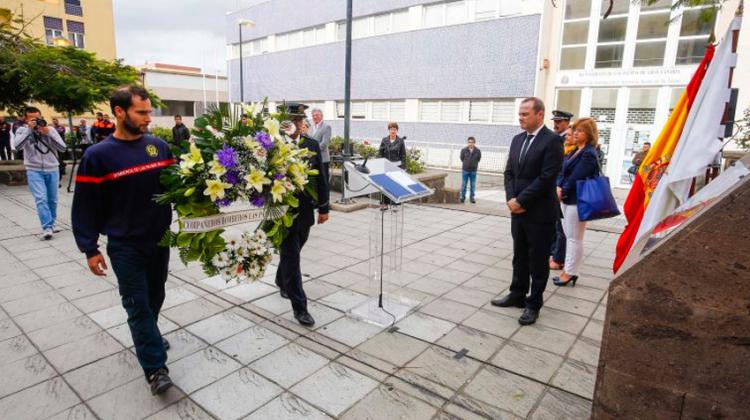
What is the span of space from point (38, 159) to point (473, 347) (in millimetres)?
6818

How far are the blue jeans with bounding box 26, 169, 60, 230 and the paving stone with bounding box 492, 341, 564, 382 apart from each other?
666 cm

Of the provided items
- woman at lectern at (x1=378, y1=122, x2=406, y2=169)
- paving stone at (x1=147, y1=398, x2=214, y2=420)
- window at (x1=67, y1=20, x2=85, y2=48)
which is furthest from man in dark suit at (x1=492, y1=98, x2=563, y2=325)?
window at (x1=67, y1=20, x2=85, y2=48)

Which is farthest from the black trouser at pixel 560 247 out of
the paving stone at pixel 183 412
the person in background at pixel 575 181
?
the paving stone at pixel 183 412

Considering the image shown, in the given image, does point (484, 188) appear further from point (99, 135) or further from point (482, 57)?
point (99, 135)

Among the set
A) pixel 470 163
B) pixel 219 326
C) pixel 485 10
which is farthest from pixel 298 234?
pixel 485 10

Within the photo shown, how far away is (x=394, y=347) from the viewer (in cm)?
351

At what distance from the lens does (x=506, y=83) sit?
1798 centimetres

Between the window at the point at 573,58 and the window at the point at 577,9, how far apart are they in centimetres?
117

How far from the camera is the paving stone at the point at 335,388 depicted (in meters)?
2.79

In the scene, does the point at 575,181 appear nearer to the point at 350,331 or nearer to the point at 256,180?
the point at 350,331

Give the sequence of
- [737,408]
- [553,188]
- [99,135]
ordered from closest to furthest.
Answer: [737,408]
[553,188]
[99,135]

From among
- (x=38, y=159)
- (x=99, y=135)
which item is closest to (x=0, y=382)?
(x=38, y=159)

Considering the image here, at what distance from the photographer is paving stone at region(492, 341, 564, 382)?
3.16 metres

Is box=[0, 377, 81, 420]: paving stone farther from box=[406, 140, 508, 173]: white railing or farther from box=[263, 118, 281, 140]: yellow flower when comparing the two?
box=[406, 140, 508, 173]: white railing
